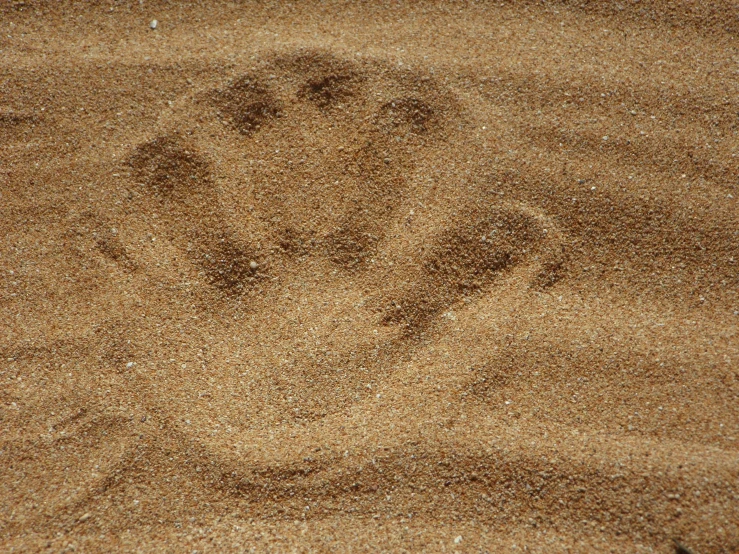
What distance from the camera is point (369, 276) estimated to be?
1.92 m

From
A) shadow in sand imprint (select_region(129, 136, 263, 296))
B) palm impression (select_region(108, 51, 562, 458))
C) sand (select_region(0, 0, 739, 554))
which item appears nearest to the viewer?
sand (select_region(0, 0, 739, 554))

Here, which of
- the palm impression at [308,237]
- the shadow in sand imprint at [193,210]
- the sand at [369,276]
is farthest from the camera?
the shadow in sand imprint at [193,210]

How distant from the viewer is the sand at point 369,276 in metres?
1.60

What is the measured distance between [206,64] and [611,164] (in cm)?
146

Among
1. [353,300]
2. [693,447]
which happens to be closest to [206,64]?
[353,300]

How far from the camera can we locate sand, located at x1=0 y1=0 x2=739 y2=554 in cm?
160

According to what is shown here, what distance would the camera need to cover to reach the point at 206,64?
2170 mm

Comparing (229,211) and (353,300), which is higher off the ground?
(229,211)

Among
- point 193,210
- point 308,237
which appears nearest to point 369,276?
point 308,237

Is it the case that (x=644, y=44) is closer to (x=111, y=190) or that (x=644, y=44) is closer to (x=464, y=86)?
(x=464, y=86)

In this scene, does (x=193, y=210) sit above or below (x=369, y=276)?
above

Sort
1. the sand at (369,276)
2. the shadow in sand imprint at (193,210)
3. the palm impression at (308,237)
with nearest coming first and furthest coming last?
the sand at (369,276) → the palm impression at (308,237) → the shadow in sand imprint at (193,210)

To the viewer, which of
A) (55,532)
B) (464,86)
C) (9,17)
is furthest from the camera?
(9,17)

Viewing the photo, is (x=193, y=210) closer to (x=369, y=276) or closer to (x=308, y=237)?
(x=308, y=237)
